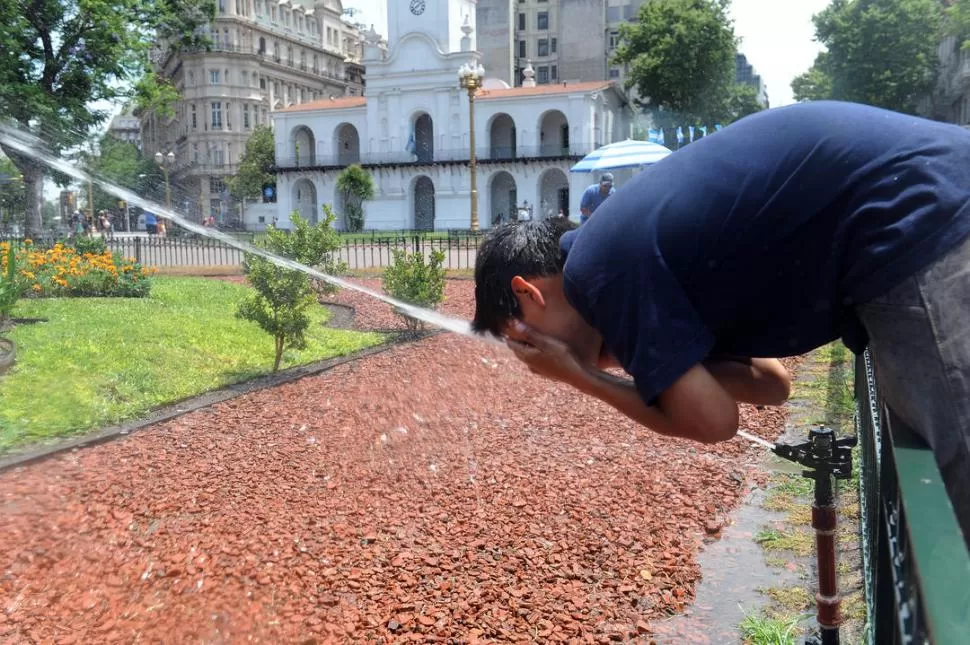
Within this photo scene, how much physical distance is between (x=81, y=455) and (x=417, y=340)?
4.77m

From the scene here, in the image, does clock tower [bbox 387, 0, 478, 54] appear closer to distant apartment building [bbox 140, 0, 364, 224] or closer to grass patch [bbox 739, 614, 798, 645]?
distant apartment building [bbox 140, 0, 364, 224]

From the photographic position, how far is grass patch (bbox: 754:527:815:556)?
385cm

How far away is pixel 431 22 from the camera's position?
5291 cm

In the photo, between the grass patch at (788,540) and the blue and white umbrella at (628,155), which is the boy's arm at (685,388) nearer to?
the grass patch at (788,540)

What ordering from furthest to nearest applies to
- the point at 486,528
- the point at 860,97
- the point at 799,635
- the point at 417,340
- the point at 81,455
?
the point at 860,97, the point at 417,340, the point at 81,455, the point at 486,528, the point at 799,635

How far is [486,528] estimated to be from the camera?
408 centimetres

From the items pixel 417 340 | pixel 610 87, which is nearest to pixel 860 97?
pixel 610 87

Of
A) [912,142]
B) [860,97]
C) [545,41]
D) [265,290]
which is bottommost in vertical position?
[265,290]

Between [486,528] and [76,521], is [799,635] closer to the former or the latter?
[486,528]

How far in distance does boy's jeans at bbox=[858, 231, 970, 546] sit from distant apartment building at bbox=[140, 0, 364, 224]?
50638 millimetres

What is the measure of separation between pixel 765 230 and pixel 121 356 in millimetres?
7173

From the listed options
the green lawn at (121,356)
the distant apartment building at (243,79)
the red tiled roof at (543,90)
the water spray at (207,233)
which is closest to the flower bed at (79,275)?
the green lawn at (121,356)

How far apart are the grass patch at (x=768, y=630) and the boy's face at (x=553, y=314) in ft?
5.52

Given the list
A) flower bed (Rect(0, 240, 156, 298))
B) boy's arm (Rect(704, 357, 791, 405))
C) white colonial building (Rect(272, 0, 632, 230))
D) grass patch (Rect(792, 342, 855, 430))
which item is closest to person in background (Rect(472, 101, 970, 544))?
boy's arm (Rect(704, 357, 791, 405))
